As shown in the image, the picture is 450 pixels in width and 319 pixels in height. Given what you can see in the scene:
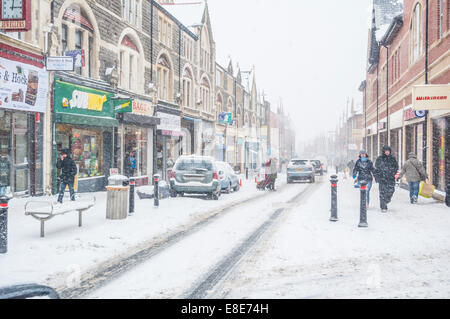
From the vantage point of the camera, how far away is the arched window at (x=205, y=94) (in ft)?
110

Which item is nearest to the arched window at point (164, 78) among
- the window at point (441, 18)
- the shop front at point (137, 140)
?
the shop front at point (137, 140)

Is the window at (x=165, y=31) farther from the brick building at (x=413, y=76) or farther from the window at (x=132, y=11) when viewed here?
the brick building at (x=413, y=76)

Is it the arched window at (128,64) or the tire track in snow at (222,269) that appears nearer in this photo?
the tire track in snow at (222,269)

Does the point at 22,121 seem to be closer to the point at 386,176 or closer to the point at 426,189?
the point at 386,176

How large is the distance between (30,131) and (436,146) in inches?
579

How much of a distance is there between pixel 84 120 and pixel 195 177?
16.8 ft

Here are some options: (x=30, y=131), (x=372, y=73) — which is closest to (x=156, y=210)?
(x=30, y=131)

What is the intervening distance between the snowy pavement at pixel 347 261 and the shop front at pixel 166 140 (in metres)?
15.7

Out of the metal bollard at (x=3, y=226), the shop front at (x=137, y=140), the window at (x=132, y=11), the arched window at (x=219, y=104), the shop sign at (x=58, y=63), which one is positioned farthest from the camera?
the arched window at (x=219, y=104)

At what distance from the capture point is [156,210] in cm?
1205

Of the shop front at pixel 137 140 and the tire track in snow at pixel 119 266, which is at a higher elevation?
the shop front at pixel 137 140

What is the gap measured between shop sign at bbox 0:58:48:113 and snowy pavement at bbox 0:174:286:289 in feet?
10.1

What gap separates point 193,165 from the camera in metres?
15.1
